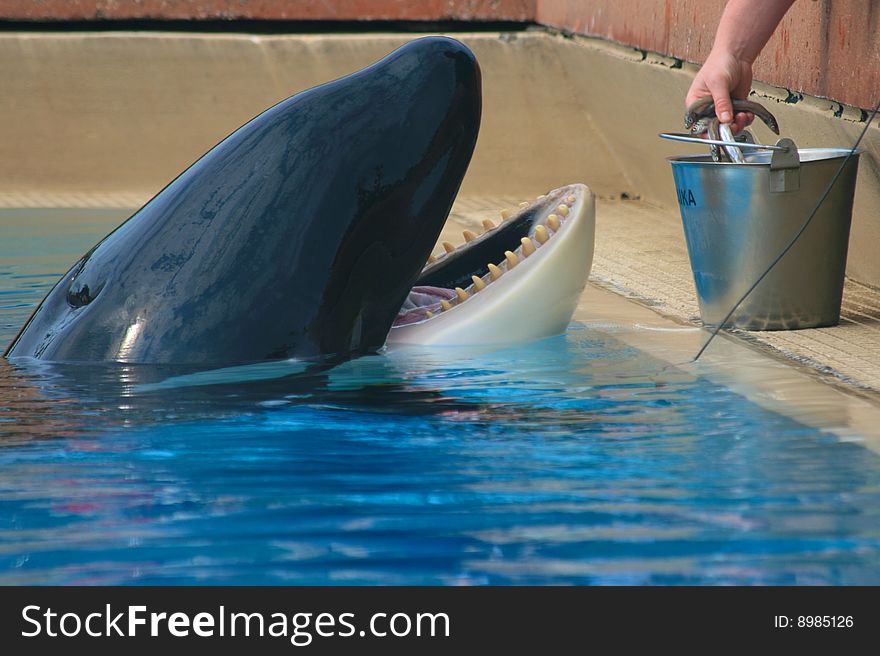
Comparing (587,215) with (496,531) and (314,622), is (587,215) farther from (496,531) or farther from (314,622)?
(314,622)

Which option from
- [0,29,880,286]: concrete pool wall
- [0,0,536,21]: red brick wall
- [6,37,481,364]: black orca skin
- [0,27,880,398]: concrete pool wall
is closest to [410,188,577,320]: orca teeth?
[6,37,481,364]: black orca skin

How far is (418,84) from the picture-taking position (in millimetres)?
3775

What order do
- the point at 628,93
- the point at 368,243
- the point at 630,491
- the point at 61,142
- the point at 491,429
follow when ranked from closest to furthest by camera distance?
the point at 630,491 < the point at 491,429 < the point at 368,243 < the point at 628,93 < the point at 61,142

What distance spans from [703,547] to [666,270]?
338 centimetres

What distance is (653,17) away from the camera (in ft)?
23.5

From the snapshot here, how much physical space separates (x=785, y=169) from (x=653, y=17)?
2776 mm

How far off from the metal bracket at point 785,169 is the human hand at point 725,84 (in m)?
0.20

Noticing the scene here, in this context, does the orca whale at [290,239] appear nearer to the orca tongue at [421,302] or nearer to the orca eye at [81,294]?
the orca eye at [81,294]

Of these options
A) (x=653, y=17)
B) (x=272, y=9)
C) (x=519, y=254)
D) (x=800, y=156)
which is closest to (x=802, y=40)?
(x=800, y=156)

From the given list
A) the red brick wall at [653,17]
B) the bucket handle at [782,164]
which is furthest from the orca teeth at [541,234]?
the red brick wall at [653,17]

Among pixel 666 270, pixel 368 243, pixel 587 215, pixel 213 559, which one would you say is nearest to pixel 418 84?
→ pixel 368 243

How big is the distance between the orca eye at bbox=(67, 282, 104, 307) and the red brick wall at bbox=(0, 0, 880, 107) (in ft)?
8.38

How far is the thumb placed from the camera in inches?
181

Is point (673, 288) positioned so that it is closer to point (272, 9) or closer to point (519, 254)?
point (519, 254)
